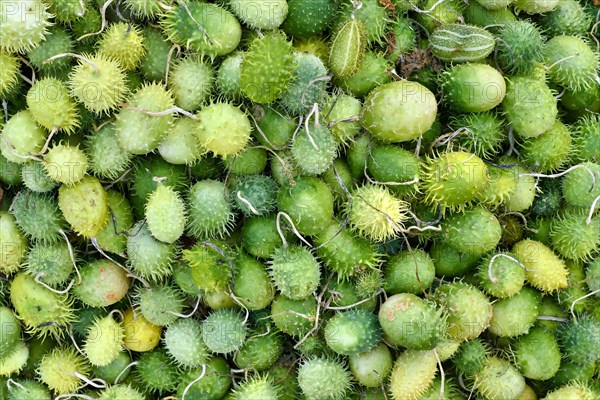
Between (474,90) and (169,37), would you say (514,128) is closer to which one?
(474,90)

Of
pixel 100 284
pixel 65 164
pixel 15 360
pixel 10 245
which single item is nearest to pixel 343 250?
pixel 100 284

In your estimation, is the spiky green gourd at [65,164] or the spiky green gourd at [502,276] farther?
the spiky green gourd at [502,276]

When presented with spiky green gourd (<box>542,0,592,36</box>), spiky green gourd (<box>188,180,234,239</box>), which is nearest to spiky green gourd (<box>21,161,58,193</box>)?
spiky green gourd (<box>188,180,234,239</box>)

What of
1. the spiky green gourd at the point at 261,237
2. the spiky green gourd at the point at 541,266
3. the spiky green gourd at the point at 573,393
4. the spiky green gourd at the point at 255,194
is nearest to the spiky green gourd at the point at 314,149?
the spiky green gourd at the point at 255,194

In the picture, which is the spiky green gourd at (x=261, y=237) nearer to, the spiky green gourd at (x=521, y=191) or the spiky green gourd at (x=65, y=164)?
the spiky green gourd at (x=65, y=164)

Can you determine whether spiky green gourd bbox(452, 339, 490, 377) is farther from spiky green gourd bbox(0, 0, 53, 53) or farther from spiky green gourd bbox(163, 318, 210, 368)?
spiky green gourd bbox(0, 0, 53, 53)

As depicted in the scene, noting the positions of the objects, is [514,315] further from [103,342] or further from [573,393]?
[103,342]
